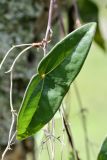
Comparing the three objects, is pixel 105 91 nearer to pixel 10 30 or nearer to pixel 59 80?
pixel 10 30

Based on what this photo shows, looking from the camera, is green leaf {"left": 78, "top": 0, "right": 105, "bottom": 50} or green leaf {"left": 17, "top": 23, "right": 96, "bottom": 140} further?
green leaf {"left": 78, "top": 0, "right": 105, "bottom": 50}

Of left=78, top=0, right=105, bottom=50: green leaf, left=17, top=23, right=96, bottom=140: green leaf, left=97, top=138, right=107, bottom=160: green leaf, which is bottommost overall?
left=97, top=138, right=107, bottom=160: green leaf

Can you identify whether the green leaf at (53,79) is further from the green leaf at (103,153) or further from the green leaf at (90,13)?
the green leaf at (90,13)

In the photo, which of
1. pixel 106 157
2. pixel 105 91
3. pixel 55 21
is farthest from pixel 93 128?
pixel 106 157

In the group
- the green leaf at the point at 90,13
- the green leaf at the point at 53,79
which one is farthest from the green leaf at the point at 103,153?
the green leaf at the point at 90,13

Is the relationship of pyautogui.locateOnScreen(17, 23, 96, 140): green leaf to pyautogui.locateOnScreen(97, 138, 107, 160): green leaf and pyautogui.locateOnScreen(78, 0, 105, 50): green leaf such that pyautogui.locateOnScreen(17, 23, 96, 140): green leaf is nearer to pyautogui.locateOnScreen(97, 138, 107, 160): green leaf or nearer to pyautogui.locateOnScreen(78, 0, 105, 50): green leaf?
pyautogui.locateOnScreen(97, 138, 107, 160): green leaf

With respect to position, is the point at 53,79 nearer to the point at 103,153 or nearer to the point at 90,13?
the point at 103,153

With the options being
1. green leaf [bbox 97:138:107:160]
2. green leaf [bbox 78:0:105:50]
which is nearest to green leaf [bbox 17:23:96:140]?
green leaf [bbox 97:138:107:160]
